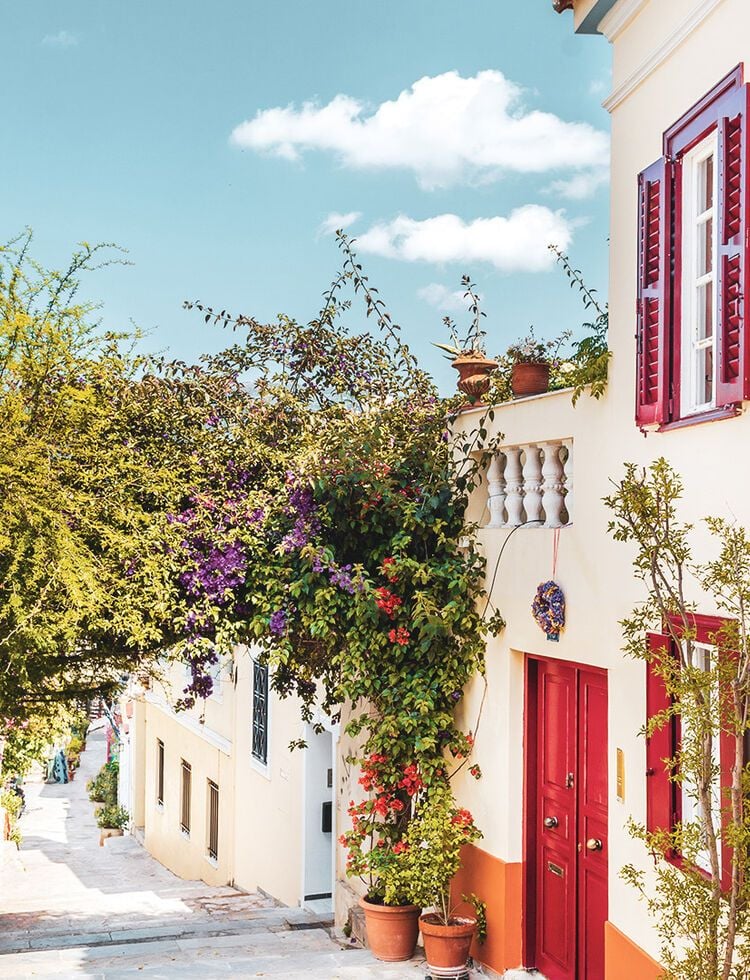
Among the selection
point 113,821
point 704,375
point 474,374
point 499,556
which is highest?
point 474,374

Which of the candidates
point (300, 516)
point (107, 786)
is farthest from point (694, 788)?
point (107, 786)

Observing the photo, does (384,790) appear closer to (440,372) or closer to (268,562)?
(268,562)

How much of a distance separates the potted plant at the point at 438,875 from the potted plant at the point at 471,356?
9.54 feet

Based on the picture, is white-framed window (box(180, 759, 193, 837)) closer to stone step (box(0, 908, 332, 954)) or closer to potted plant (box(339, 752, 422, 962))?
stone step (box(0, 908, 332, 954))

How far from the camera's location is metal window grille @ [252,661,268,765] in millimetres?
13273

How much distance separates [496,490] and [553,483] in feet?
2.78

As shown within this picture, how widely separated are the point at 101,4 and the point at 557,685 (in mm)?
11359

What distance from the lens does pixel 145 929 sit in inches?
378

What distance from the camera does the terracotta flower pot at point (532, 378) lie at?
23.0 ft

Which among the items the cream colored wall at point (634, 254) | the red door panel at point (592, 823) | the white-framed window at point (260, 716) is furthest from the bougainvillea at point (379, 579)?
the white-framed window at point (260, 716)

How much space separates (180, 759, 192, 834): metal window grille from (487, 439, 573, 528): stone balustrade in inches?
449

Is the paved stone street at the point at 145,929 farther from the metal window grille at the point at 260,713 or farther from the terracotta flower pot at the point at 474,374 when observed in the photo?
the terracotta flower pot at the point at 474,374

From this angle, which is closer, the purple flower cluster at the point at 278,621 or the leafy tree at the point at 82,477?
the leafy tree at the point at 82,477

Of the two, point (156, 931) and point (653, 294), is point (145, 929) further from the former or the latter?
point (653, 294)
